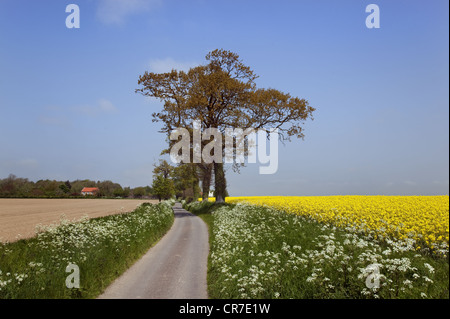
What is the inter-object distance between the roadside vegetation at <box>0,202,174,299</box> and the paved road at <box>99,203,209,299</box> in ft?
1.88

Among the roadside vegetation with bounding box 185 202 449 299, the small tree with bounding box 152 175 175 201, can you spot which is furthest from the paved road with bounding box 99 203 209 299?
the small tree with bounding box 152 175 175 201

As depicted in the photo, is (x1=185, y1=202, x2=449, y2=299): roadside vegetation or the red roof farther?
the red roof

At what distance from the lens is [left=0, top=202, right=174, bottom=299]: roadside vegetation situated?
9.56 metres

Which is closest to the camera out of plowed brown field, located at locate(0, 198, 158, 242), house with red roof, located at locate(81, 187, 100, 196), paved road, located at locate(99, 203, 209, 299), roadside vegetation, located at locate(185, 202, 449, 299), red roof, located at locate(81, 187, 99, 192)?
roadside vegetation, located at locate(185, 202, 449, 299)

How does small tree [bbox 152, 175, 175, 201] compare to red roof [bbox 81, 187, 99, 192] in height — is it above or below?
above

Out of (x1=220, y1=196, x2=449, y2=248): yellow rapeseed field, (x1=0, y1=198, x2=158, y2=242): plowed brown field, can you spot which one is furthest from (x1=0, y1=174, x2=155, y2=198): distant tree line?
(x1=220, y1=196, x2=449, y2=248): yellow rapeseed field

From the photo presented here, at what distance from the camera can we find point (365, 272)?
25.4 ft

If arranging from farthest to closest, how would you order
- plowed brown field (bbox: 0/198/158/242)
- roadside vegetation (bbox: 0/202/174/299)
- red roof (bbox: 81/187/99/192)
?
red roof (bbox: 81/187/99/192)
plowed brown field (bbox: 0/198/158/242)
roadside vegetation (bbox: 0/202/174/299)

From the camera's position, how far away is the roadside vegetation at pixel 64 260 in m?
9.56

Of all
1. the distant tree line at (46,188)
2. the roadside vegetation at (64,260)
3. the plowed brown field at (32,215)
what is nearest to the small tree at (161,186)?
the plowed brown field at (32,215)

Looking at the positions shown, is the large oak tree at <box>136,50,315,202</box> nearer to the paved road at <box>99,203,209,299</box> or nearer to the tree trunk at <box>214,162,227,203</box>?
the tree trunk at <box>214,162,227,203</box>

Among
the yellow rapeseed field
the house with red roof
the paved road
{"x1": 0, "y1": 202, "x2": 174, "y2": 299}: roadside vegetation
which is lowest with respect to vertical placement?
the house with red roof

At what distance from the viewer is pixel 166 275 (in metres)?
12.1
